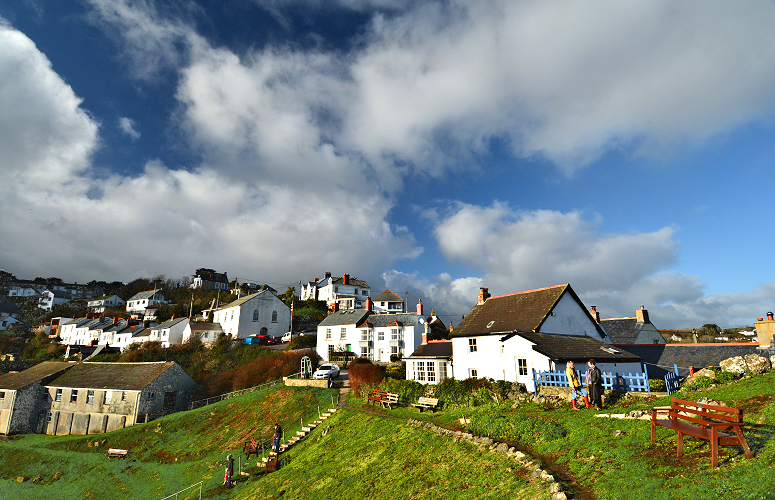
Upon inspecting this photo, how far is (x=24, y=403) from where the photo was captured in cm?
4716

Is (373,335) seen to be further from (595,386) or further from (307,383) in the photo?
(595,386)

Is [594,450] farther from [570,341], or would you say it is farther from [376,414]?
[570,341]

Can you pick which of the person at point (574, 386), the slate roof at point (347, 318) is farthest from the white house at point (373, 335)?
the person at point (574, 386)

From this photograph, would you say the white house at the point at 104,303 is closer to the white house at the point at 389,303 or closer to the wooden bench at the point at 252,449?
the white house at the point at 389,303

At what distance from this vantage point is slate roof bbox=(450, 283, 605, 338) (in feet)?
110

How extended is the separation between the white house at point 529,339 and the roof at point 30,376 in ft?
174

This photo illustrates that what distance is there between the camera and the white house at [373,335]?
195 feet

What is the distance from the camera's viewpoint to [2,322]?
110 m

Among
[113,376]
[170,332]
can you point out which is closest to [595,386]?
[113,376]

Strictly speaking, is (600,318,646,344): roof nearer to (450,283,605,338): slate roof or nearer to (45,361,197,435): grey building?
(450,283,605,338): slate roof

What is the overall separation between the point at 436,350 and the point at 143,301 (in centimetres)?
10627

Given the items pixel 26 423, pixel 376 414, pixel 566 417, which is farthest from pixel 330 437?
pixel 26 423

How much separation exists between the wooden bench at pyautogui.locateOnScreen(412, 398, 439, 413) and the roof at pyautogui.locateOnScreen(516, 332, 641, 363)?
7.98 m

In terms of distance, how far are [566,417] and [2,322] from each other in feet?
495
